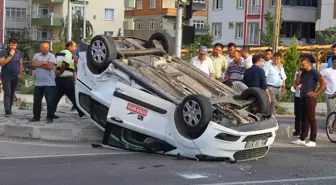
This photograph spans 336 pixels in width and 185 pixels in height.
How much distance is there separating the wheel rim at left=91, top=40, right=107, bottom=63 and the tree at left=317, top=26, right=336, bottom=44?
113 feet

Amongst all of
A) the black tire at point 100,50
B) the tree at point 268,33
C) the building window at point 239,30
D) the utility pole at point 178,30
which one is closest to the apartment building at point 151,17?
the building window at point 239,30

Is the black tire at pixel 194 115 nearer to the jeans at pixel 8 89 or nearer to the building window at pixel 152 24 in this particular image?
the jeans at pixel 8 89

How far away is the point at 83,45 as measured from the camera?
988cm

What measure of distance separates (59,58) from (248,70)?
3.97 metres

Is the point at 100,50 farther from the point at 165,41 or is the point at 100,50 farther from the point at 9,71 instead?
the point at 9,71

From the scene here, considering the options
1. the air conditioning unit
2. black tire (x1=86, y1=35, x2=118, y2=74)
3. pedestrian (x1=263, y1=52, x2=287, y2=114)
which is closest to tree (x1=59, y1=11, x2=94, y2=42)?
the air conditioning unit

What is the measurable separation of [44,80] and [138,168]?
3.80 m

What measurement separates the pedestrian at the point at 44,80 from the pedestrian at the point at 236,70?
3616mm

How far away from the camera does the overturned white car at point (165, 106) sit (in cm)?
807

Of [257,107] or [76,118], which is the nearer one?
[257,107]

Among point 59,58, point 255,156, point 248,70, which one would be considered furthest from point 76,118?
point 255,156

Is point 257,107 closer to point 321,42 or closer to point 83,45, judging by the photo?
point 83,45

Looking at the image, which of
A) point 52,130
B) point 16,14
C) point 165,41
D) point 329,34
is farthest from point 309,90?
point 16,14

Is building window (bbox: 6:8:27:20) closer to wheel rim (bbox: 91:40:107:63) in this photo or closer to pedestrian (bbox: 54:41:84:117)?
pedestrian (bbox: 54:41:84:117)
